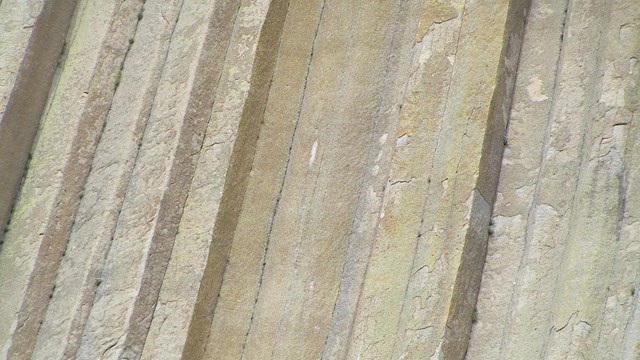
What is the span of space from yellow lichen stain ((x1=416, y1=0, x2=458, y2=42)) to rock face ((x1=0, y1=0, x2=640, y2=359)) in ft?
0.04

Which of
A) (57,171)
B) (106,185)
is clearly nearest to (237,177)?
(106,185)

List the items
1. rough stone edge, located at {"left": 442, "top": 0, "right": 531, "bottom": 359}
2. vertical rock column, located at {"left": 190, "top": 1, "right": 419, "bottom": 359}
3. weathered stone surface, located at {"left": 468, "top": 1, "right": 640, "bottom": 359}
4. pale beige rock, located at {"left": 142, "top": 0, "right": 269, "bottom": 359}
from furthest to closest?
vertical rock column, located at {"left": 190, "top": 1, "right": 419, "bottom": 359}, pale beige rock, located at {"left": 142, "top": 0, "right": 269, "bottom": 359}, rough stone edge, located at {"left": 442, "top": 0, "right": 531, "bottom": 359}, weathered stone surface, located at {"left": 468, "top": 1, "right": 640, "bottom": 359}

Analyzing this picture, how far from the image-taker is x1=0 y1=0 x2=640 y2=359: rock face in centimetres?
398

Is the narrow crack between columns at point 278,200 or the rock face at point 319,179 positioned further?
the narrow crack between columns at point 278,200

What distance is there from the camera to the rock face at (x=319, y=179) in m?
3.98

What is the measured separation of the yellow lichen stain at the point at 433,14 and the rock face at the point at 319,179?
11mm

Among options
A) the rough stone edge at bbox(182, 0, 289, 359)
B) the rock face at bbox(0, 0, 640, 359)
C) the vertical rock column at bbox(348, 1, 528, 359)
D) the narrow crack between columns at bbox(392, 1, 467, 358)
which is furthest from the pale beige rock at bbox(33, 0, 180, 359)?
the narrow crack between columns at bbox(392, 1, 467, 358)

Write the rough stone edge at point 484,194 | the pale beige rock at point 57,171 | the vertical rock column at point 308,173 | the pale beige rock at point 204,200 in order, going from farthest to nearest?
the pale beige rock at point 57,171
the vertical rock column at point 308,173
the pale beige rock at point 204,200
the rough stone edge at point 484,194

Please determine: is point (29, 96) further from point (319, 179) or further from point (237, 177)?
point (319, 179)

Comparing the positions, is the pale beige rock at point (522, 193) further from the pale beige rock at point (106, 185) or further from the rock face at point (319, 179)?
the pale beige rock at point (106, 185)

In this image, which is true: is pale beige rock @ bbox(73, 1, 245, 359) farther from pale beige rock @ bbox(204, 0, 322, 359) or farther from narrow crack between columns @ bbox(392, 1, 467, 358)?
narrow crack between columns @ bbox(392, 1, 467, 358)

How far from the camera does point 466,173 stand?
4.08m

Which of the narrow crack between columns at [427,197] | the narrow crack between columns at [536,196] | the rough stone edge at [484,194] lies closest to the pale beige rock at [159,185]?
the narrow crack between columns at [427,197]

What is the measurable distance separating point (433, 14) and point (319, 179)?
857 millimetres
